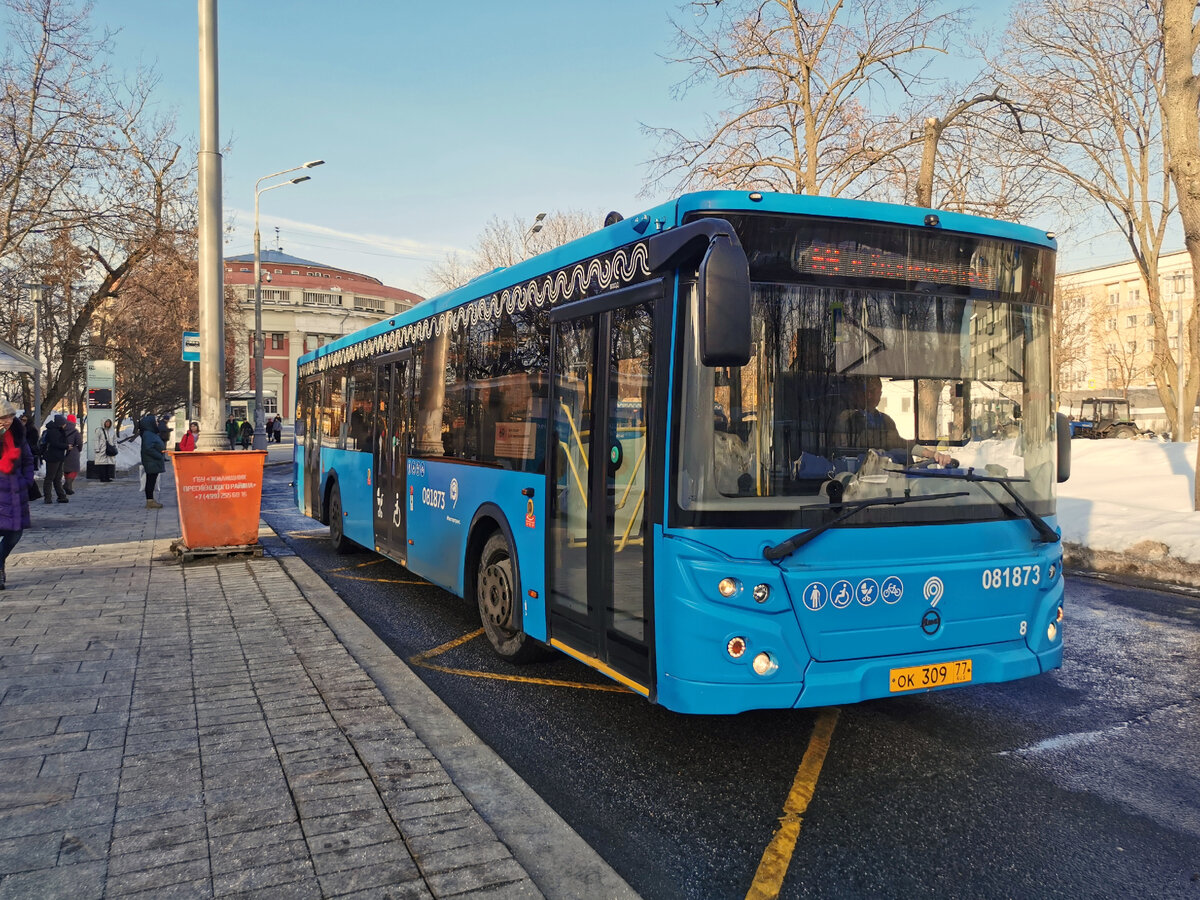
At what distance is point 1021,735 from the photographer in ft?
17.1

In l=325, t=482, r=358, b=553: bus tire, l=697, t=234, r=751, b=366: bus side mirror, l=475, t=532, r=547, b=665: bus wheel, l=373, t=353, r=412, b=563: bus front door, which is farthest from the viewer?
l=325, t=482, r=358, b=553: bus tire

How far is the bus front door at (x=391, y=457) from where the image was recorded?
9.26m

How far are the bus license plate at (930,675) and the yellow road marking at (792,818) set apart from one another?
65cm

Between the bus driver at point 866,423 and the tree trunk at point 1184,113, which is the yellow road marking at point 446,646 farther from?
the tree trunk at point 1184,113

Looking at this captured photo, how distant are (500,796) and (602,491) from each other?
1748 mm

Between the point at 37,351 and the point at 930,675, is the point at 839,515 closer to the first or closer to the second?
the point at 930,675

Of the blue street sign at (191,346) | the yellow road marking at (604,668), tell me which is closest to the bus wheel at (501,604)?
the yellow road marking at (604,668)

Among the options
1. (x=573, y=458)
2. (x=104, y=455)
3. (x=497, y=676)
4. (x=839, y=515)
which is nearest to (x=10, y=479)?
(x=497, y=676)

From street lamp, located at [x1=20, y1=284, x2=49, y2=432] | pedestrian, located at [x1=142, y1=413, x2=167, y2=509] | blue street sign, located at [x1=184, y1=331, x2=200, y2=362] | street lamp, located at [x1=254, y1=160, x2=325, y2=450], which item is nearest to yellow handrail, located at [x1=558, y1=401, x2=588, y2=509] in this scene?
blue street sign, located at [x1=184, y1=331, x2=200, y2=362]

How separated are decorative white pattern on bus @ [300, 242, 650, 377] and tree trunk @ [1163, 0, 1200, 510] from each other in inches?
426

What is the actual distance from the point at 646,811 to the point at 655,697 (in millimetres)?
569

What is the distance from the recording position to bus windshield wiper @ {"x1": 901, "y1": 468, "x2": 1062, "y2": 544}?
15.3 feet

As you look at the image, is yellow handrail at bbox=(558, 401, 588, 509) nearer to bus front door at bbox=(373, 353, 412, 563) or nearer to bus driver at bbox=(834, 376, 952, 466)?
bus driver at bbox=(834, 376, 952, 466)

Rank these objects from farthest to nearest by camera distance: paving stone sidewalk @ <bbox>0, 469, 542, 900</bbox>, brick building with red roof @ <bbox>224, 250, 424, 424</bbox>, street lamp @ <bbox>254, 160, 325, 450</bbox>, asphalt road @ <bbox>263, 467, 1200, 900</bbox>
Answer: brick building with red roof @ <bbox>224, 250, 424, 424</bbox> < street lamp @ <bbox>254, 160, 325, 450</bbox> < asphalt road @ <bbox>263, 467, 1200, 900</bbox> < paving stone sidewalk @ <bbox>0, 469, 542, 900</bbox>
